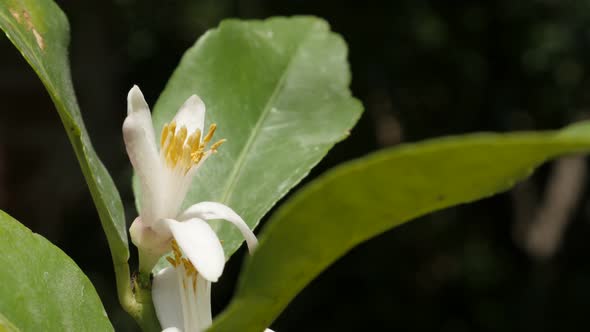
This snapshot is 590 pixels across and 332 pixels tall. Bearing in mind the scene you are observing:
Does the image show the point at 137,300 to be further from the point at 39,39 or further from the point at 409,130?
the point at 409,130

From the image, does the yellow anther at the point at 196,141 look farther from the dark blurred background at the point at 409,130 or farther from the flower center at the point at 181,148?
the dark blurred background at the point at 409,130

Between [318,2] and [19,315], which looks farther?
[318,2]

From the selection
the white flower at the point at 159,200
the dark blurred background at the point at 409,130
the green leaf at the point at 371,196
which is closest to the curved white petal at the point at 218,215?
the white flower at the point at 159,200

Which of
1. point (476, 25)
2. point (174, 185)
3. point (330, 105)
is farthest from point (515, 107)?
point (174, 185)

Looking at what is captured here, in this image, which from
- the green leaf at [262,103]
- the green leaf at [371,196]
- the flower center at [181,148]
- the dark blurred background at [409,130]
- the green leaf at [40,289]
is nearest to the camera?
the green leaf at [371,196]

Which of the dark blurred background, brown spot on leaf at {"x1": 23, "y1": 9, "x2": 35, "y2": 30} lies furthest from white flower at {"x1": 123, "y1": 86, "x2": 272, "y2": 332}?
the dark blurred background

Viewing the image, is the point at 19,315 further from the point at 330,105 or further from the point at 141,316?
the point at 330,105

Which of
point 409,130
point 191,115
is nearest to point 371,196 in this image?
point 191,115
